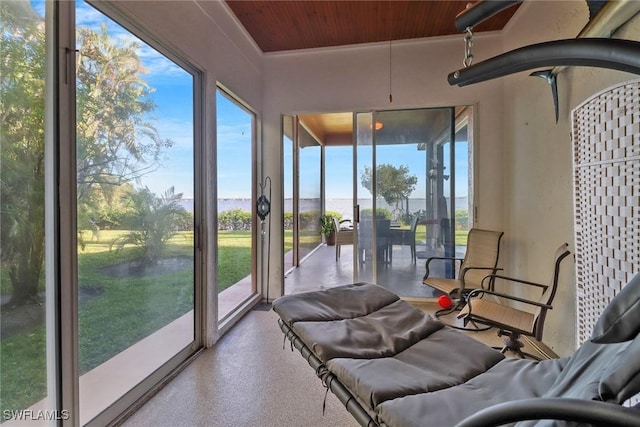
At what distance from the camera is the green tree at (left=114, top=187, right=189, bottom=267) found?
6.18 feet

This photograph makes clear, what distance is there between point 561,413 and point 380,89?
11.9 ft

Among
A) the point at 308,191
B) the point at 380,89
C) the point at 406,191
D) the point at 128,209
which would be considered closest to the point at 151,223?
the point at 128,209

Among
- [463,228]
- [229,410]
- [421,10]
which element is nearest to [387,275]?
[463,228]

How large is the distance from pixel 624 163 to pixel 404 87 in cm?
258

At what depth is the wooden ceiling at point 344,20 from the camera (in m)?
2.90

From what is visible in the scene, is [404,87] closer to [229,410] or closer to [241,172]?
[241,172]

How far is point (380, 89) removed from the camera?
3674mm

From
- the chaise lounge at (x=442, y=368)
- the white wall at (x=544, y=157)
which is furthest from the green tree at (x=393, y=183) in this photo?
the chaise lounge at (x=442, y=368)

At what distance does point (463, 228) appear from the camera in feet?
12.1

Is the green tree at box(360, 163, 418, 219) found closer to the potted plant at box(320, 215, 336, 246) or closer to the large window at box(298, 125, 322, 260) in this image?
the large window at box(298, 125, 322, 260)

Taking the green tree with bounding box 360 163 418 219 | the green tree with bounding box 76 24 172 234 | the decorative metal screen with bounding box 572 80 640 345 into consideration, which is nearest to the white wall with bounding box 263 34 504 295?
the green tree with bounding box 360 163 418 219

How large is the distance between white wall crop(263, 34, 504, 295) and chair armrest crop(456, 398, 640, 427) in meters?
3.20

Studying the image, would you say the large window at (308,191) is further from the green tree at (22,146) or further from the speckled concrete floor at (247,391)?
the green tree at (22,146)

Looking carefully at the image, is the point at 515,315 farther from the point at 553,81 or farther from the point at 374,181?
the point at 374,181
